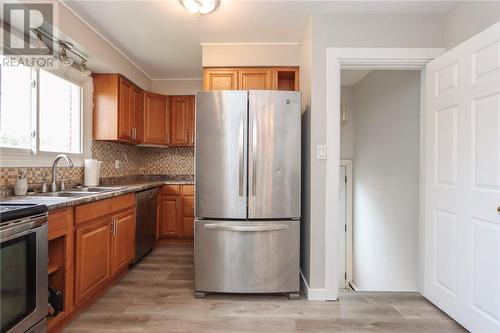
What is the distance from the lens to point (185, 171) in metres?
4.54

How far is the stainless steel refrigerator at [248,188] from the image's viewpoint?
91.9 inches

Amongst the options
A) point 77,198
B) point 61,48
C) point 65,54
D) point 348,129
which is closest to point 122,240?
point 77,198

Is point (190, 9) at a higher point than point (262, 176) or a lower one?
higher

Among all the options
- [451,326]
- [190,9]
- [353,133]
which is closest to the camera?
[451,326]

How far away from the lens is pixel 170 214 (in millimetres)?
3949

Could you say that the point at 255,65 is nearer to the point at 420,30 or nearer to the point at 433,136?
the point at 420,30

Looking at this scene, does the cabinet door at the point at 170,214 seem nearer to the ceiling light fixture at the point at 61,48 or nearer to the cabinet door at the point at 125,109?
the cabinet door at the point at 125,109

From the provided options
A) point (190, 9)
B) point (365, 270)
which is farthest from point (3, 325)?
point (365, 270)

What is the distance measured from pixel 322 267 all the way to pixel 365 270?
201cm

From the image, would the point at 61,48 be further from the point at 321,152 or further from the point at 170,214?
the point at 321,152

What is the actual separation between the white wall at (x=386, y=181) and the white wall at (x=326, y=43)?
0.65m

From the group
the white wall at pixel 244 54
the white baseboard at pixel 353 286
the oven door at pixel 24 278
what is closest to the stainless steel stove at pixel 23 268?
the oven door at pixel 24 278

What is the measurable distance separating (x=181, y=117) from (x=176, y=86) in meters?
0.54

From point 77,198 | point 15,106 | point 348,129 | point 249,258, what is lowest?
point 249,258
